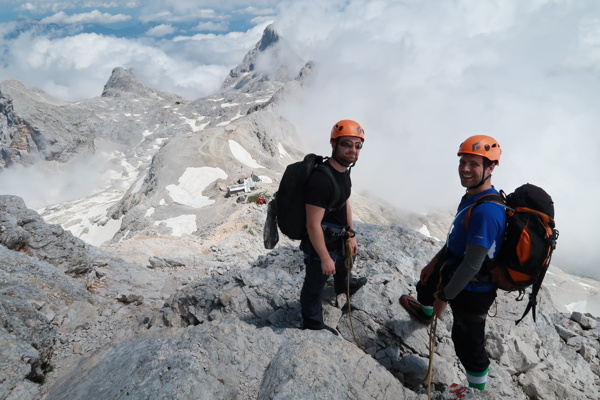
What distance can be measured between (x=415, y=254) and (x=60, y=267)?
1130cm

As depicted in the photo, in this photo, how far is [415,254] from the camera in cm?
1020

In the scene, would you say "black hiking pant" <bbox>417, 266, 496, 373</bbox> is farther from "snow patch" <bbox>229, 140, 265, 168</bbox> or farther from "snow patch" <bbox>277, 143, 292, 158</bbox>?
"snow patch" <bbox>277, 143, 292, 158</bbox>

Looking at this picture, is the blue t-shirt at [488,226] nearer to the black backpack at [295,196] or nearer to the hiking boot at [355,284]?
the black backpack at [295,196]

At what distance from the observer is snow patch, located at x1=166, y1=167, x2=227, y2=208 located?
47344 millimetres

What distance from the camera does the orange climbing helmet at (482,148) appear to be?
4.63 metres

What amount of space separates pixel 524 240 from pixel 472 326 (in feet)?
5.41

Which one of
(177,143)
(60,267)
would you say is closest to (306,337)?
(60,267)

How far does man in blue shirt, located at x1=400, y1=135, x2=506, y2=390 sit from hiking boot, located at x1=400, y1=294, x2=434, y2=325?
78 centimetres

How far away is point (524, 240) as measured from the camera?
13.4 ft

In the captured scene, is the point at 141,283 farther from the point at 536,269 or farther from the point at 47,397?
the point at 536,269

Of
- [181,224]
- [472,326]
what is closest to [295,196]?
[472,326]

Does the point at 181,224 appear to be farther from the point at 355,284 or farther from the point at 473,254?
the point at 473,254

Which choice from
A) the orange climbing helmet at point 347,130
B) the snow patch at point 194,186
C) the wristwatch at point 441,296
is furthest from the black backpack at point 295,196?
the snow patch at point 194,186

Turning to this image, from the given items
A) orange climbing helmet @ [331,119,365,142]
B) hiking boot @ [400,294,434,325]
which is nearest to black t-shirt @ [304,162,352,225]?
orange climbing helmet @ [331,119,365,142]
